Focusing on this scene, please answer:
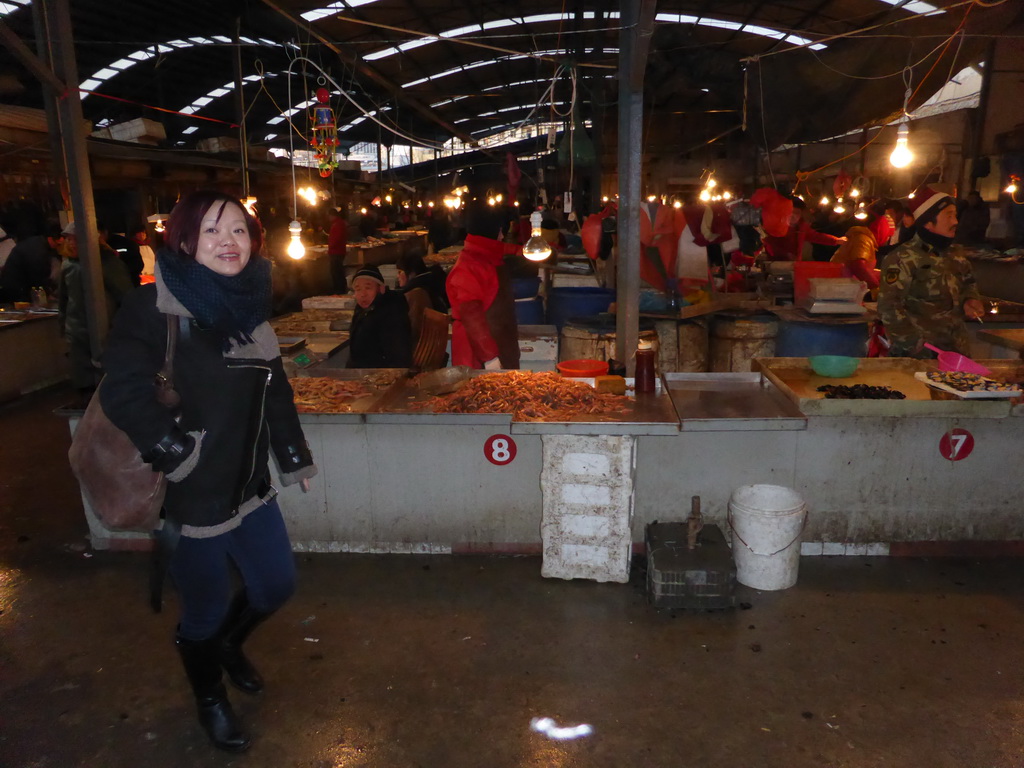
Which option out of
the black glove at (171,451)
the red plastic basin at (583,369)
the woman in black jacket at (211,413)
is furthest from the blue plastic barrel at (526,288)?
the black glove at (171,451)

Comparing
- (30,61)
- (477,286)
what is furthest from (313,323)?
(30,61)

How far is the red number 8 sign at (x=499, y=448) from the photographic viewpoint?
14.7 feet

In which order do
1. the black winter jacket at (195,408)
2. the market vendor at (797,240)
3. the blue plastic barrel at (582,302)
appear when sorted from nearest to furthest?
1. the black winter jacket at (195,408)
2. the blue plastic barrel at (582,302)
3. the market vendor at (797,240)

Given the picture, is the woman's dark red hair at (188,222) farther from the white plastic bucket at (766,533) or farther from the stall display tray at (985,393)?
the stall display tray at (985,393)

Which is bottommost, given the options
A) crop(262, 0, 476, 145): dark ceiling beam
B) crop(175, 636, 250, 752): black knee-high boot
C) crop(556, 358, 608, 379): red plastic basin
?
crop(175, 636, 250, 752): black knee-high boot

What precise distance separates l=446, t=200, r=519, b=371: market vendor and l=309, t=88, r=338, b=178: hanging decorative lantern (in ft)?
7.05

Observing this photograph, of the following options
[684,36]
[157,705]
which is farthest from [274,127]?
[157,705]

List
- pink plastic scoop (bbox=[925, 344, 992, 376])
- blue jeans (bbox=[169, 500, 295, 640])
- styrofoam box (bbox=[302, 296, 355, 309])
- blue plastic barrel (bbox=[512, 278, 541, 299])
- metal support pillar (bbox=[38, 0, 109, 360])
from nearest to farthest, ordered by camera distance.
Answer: blue jeans (bbox=[169, 500, 295, 640]) < pink plastic scoop (bbox=[925, 344, 992, 376]) < metal support pillar (bbox=[38, 0, 109, 360]) < styrofoam box (bbox=[302, 296, 355, 309]) < blue plastic barrel (bbox=[512, 278, 541, 299])

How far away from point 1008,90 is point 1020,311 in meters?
9.21

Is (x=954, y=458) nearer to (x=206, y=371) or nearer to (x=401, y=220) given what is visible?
(x=206, y=371)

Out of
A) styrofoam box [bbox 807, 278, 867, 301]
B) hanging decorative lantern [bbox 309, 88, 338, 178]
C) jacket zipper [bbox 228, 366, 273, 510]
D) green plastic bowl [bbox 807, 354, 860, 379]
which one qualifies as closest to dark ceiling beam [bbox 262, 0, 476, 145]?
hanging decorative lantern [bbox 309, 88, 338, 178]

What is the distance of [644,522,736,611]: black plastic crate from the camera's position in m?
3.92

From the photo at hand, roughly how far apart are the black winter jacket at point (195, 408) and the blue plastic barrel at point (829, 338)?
17.7 ft

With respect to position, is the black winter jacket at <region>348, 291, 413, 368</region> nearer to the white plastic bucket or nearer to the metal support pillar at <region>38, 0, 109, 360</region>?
the metal support pillar at <region>38, 0, 109, 360</region>
